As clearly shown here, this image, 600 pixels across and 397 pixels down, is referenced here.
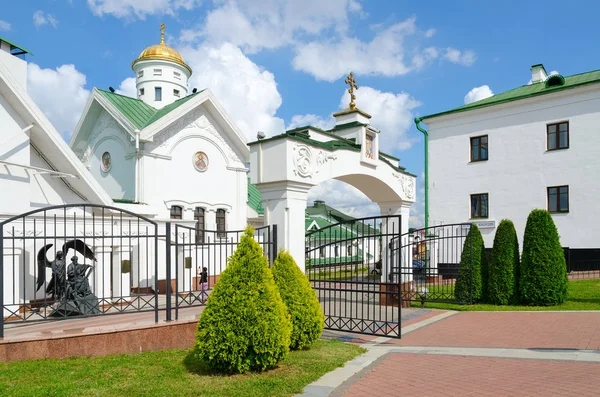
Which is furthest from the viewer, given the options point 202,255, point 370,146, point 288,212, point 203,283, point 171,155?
point 171,155

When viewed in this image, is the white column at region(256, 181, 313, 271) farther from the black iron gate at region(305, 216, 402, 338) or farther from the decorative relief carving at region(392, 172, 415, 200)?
the decorative relief carving at region(392, 172, 415, 200)

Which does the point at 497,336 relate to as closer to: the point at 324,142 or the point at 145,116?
the point at 324,142

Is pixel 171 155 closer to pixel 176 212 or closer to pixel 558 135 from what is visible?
pixel 176 212

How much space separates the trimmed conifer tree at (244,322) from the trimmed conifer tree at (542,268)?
865 cm

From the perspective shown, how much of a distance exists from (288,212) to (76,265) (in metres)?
3.99

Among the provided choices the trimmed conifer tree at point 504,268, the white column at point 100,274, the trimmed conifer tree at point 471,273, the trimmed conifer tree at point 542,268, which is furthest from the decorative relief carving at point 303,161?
the trimmed conifer tree at point 542,268

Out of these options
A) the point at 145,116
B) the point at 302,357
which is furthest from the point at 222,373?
the point at 145,116

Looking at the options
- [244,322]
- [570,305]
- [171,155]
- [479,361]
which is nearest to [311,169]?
[244,322]

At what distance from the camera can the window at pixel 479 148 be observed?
2070 cm

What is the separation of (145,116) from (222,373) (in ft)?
57.9

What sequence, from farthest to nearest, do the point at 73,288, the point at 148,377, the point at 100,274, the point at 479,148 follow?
the point at 479,148 < the point at 100,274 < the point at 73,288 < the point at 148,377

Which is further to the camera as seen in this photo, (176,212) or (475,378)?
(176,212)

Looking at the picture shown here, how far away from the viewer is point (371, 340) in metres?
8.32

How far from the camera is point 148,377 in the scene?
540 centimetres
